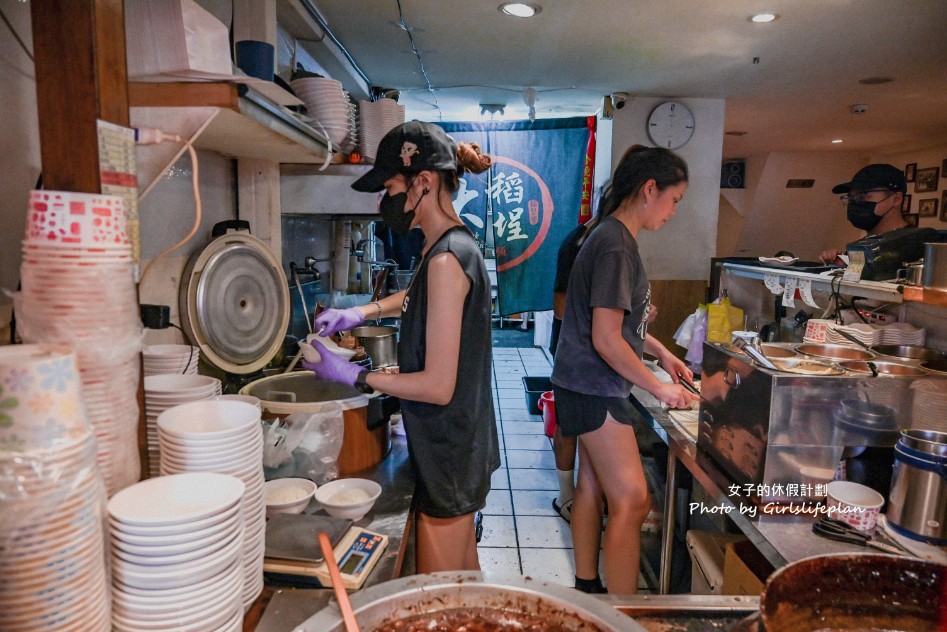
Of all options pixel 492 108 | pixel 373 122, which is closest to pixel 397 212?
pixel 373 122

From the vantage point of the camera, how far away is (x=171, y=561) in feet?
2.74

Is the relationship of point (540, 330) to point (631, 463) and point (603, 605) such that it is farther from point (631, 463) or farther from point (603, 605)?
point (603, 605)

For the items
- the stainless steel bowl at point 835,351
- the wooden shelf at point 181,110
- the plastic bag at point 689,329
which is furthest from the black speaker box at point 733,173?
the wooden shelf at point 181,110

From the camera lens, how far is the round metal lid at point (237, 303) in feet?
6.48

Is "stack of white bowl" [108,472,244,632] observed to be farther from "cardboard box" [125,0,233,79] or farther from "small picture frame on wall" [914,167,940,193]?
"small picture frame on wall" [914,167,940,193]

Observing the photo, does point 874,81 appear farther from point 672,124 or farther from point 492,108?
point 492,108

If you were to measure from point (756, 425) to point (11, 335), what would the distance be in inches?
72.7

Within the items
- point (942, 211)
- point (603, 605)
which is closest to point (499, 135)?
point (603, 605)

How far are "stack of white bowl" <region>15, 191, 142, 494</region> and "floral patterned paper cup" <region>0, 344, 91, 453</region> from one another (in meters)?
0.13

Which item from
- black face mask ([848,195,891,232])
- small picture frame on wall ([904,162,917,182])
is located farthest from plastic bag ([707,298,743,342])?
small picture frame on wall ([904,162,917,182])

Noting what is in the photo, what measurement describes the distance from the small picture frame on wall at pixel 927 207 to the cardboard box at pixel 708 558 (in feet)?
25.9

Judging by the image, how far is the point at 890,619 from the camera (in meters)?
0.84

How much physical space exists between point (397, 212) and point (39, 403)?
4.05 feet

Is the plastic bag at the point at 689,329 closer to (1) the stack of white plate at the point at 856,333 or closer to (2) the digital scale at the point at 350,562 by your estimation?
(1) the stack of white plate at the point at 856,333
